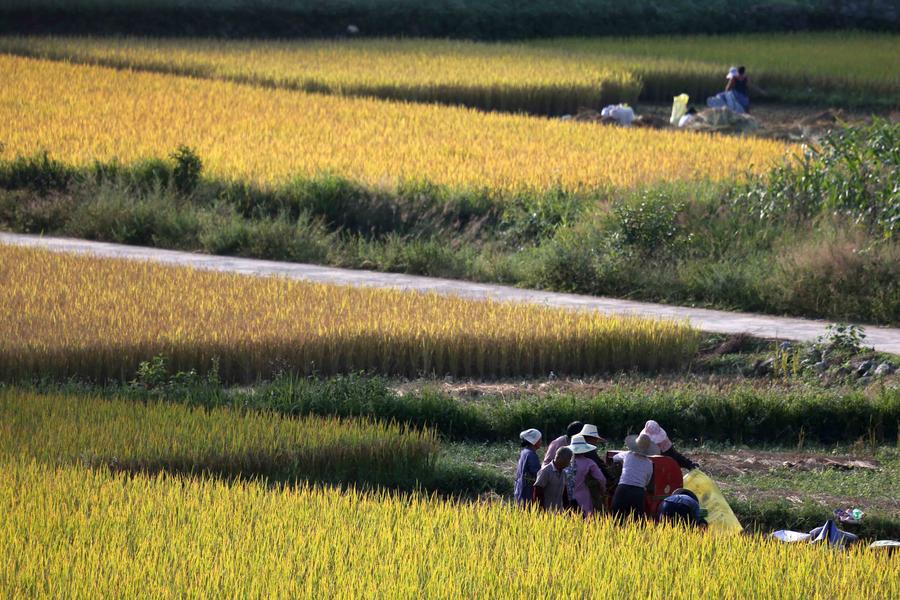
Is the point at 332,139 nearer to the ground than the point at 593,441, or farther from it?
nearer to the ground

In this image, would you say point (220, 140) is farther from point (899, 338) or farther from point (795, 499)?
point (795, 499)

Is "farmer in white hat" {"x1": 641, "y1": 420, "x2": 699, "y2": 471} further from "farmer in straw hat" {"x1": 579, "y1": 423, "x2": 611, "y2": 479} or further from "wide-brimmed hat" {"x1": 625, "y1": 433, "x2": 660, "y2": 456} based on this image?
"farmer in straw hat" {"x1": 579, "y1": 423, "x2": 611, "y2": 479}

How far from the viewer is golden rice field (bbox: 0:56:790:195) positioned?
22.6 m

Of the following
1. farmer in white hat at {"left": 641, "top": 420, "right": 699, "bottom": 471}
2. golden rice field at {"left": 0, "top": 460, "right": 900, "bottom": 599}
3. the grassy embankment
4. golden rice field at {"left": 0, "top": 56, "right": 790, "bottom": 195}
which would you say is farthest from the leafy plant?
farmer in white hat at {"left": 641, "top": 420, "right": 699, "bottom": 471}

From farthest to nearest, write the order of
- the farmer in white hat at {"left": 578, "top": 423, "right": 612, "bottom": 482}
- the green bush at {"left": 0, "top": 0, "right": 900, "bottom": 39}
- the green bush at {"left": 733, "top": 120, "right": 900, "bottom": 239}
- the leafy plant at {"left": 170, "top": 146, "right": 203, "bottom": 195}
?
the green bush at {"left": 0, "top": 0, "right": 900, "bottom": 39} → the leafy plant at {"left": 170, "top": 146, "right": 203, "bottom": 195} → the green bush at {"left": 733, "top": 120, "right": 900, "bottom": 239} → the farmer in white hat at {"left": 578, "top": 423, "right": 612, "bottom": 482}

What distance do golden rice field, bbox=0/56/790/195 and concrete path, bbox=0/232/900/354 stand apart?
289 centimetres

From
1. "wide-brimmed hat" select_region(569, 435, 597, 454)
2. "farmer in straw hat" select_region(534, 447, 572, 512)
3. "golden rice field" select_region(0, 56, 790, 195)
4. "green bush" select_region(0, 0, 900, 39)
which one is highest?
"wide-brimmed hat" select_region(569, 435, 597, 454)

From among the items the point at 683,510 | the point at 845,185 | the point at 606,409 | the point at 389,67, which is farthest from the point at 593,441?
the point at 389,67

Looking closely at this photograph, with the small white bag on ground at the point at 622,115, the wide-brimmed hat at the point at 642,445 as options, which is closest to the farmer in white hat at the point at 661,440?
the wide-brimmed hat at the point at 642,445

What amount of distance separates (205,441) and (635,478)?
2.80m

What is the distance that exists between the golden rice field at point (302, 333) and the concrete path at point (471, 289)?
3.39 ft

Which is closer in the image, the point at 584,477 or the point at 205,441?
the point at 584,477

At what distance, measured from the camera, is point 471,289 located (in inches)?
685

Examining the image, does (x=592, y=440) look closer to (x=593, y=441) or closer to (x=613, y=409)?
(x=593, y=441)
